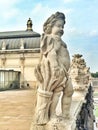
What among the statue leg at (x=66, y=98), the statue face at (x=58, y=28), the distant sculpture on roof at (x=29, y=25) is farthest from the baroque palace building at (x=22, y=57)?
the statue face at (x=58, y=28)

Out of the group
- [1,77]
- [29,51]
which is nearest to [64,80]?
[1,77]

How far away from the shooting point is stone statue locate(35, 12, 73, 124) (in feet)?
16.3

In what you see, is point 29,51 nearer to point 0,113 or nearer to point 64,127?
point 0,113

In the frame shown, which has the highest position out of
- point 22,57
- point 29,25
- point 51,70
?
point 29,25

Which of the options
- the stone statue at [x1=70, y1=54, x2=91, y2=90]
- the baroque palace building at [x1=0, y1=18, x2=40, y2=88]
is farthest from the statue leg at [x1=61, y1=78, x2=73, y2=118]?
the baroque palace building at [x1=0, y1=18, x2=40, y2=88]

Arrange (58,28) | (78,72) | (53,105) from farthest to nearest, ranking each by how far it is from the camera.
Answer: (78,72), (58,28), (53,105)

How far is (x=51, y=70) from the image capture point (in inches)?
195

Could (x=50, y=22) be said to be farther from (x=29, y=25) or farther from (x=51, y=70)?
(x=29, y=25)

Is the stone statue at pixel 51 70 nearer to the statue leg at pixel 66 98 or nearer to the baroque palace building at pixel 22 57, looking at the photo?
the statue leg at pixel 66 98

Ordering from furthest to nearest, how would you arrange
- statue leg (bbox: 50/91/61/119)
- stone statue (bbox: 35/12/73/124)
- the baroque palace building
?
1. the baroque palace building
2. statue leg (bbox: 50/91/61/119)
3. stone statue (bbox: 35/12/73/124)

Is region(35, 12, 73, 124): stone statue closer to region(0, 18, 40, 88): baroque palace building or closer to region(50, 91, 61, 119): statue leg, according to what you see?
region(50, 91, 61, 119): statue leg

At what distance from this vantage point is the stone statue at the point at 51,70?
4.96 m

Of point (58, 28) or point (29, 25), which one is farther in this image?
point (29, 25)

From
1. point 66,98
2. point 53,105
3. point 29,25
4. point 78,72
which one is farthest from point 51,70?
point 29,25
